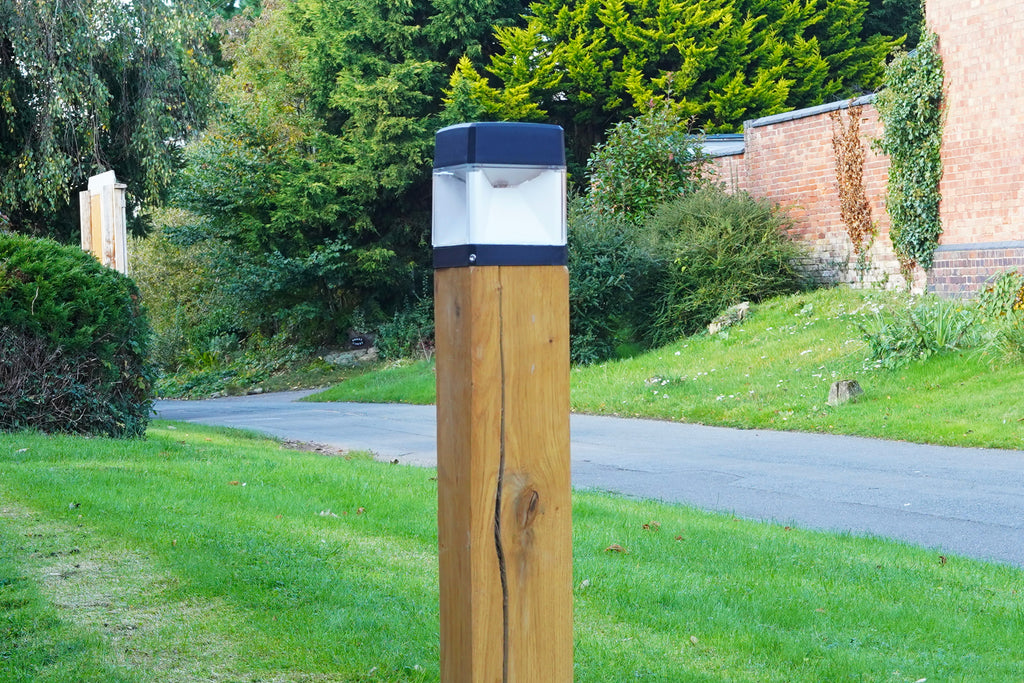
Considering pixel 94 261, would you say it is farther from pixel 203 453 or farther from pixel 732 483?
pixel 732 483

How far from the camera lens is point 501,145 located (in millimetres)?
2090

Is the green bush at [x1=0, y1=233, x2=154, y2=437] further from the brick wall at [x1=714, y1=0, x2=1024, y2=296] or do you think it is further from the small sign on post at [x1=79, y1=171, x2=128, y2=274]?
the brick wall at [x1=714, y1=0, x2=1024, y2=296]

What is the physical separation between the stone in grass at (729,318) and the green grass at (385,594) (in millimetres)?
12346

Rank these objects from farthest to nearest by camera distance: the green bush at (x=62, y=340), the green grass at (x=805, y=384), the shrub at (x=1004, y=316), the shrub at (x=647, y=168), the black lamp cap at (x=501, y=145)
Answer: the shrub at (x=647, y=168) < the shrub at (x=1004, y=316) < the green grass at (x=805, y=384) < the green bush at (x=62, y=340) < the black lamp cap at (x=501, y=145)

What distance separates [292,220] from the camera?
25.5m

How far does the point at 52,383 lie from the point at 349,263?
16.2 meters

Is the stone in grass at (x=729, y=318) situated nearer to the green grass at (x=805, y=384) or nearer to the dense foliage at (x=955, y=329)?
the green grass at (x=805, y=384)

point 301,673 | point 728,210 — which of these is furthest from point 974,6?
point 301,673

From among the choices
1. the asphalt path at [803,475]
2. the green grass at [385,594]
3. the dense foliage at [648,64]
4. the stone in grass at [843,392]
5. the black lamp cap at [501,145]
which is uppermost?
the dense foliage at [648,64]

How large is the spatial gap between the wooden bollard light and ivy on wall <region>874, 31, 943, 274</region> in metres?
17.1

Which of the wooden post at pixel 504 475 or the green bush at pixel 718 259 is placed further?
the green bush at pixel 718 259

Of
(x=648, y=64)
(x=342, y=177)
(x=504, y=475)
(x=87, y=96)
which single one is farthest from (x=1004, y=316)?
(x=648, y=64)

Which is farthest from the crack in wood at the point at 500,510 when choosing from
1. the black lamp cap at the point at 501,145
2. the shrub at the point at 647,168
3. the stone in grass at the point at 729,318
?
the shrub at the point at 647,168

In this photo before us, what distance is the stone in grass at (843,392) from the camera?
12.8 meters
